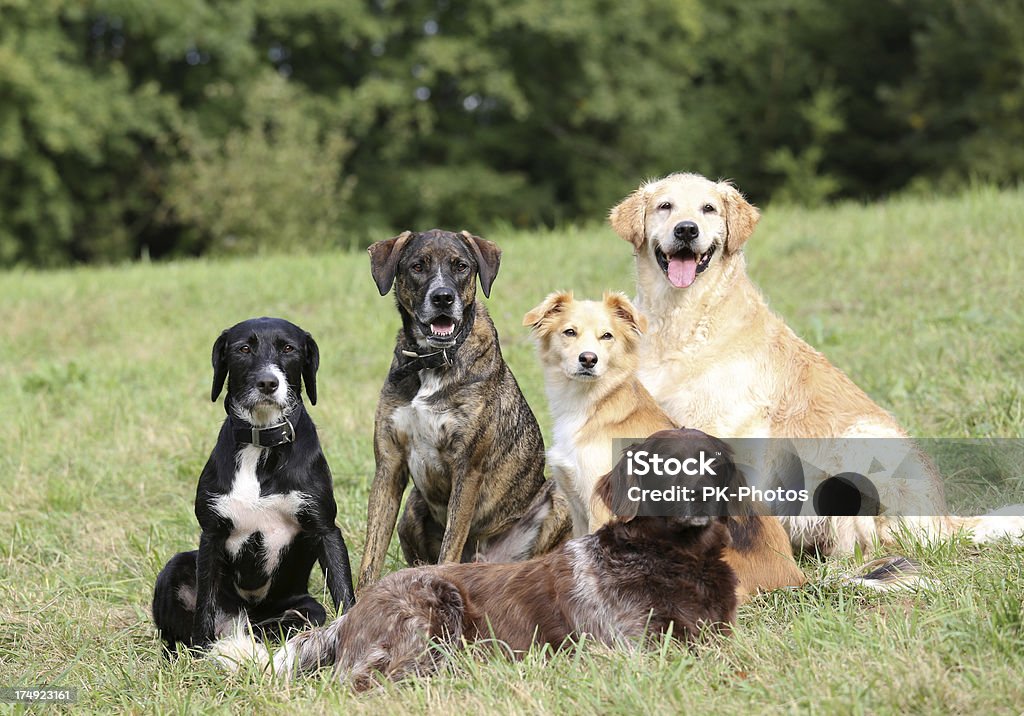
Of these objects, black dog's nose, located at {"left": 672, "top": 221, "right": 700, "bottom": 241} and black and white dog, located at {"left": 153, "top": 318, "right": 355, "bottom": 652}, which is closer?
Answer: black and white dog, located at {"left": 153, "top": 318, "right": 355, "bottom": 652}

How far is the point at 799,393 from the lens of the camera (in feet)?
16.4

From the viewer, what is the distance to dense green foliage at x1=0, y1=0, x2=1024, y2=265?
19.9 m

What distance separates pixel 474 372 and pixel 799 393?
155 centimetres

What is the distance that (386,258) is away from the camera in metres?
4.82

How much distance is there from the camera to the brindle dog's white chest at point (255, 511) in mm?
4355

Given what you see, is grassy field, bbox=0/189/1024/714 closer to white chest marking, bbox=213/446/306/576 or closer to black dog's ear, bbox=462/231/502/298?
white chest marking, bbox=213/446/306/576

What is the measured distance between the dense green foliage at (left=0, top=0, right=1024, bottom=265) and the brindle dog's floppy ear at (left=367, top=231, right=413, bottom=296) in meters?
14.2

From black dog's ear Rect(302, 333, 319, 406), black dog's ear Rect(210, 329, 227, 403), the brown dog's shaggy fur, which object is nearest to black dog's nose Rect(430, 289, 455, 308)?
black dog's ear Rect(302, 333, 319, 406)

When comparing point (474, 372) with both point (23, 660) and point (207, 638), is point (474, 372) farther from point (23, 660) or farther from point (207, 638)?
point (23, 660)

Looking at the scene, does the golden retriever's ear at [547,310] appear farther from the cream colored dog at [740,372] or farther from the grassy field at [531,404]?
the grassy field at [531,404]

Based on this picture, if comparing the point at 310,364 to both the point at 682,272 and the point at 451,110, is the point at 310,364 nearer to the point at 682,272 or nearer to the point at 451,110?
the point at 682,272

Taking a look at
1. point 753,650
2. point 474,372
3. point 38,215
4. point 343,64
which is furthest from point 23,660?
point 343,64

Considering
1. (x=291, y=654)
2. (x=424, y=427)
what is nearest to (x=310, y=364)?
(x=424, y=427)

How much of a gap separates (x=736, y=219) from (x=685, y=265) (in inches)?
13.4
